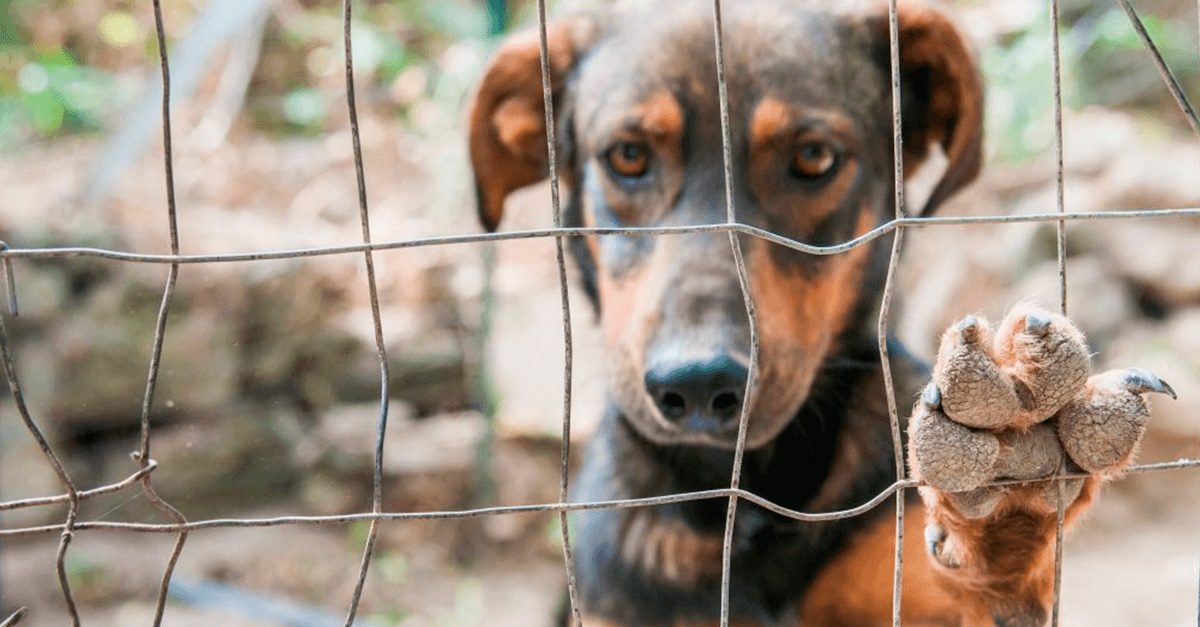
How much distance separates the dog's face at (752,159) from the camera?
2.16m

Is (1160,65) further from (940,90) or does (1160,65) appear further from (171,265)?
(171,265)

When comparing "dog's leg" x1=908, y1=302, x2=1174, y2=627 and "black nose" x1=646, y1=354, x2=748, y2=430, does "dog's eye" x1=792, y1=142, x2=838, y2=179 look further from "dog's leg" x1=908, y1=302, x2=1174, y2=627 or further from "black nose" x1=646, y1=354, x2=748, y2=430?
"dog's leg" x1=908, y1=302, x2=1174, y2=627

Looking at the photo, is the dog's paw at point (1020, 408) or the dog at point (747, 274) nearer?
the dog's paw at point (1020, 408)

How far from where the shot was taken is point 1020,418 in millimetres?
1372

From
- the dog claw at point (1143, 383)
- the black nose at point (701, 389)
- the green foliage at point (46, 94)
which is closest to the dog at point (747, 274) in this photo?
the black nose at point (701, 389)

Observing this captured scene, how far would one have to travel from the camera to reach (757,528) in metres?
2.45

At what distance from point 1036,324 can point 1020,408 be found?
11 cm

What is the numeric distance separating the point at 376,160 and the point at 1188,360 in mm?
5075

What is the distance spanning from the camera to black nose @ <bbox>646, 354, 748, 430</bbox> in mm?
1882

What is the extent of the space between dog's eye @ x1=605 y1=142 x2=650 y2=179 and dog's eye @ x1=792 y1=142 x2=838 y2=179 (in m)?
0.34

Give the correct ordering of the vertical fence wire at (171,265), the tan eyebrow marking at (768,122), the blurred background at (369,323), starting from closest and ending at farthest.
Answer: the vertical fence wire at (171,265)
the tan eyebrow marking at (768,122)
the blurred background at (369,323)

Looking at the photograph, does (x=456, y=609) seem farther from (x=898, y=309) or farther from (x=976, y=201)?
(x=976, y=201)

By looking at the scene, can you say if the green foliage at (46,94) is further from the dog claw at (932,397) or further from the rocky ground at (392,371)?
the dog claw at (932,397)

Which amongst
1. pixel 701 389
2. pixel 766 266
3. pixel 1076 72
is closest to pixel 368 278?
pixel 701 389
